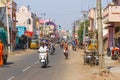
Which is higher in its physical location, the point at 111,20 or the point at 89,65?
the point at 111,20

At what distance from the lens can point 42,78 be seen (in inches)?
882

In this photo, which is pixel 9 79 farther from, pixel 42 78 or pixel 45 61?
pixel 45 61

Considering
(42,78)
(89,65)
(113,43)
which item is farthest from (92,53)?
(113,43)

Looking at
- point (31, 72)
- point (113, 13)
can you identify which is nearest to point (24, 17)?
point (113, 13)

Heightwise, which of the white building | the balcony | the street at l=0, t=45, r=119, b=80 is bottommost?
the street at l=0, t=45, r=119, b=80

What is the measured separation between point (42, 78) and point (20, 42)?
72.5m

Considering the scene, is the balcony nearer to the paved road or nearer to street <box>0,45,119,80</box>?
the paved road

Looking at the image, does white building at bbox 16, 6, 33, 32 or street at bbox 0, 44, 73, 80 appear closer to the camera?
street at bbox 0, 44, 73, 80

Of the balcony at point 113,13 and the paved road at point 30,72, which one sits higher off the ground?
the balcony at point 113,13

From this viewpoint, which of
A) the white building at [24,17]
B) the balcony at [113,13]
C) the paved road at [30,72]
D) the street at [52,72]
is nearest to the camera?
the street at [52,72]

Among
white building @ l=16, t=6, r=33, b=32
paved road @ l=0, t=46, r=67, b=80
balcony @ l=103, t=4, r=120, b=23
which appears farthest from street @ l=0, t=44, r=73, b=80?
white building @ l=16, t=6, r=33, b=32

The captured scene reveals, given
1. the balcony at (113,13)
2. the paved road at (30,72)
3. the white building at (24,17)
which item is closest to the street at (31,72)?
the paved road at (30,72)

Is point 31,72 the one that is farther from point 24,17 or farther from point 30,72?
point 24,17

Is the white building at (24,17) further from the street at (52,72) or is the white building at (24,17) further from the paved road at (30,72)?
the street at (52,72)
